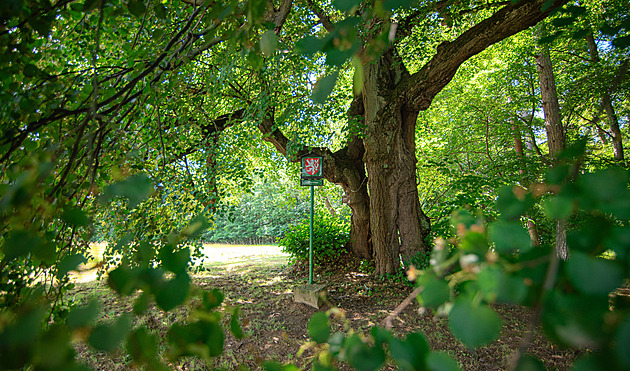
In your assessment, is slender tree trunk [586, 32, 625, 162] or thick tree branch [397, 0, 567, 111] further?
slender tree trunk [586, 32, 625, 162]

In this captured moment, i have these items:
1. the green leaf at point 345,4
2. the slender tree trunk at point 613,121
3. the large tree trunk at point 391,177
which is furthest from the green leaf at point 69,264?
the slender tree trunk at point 613,121

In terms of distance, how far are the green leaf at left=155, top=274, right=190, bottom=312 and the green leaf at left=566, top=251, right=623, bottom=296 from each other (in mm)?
451

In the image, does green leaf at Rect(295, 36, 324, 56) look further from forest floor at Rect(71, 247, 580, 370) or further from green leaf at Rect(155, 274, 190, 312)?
forest floor at Rect(71, 247, 580, 370)

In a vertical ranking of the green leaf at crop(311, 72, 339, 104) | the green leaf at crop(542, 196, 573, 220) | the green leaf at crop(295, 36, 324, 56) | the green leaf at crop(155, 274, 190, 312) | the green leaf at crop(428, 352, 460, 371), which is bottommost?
the green leaf at crop(428, 352, 460, 371)

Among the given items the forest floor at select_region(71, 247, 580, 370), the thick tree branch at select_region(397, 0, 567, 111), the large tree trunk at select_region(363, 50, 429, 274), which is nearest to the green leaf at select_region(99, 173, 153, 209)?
the forest floor at select_region(71, 247, 580, 370)

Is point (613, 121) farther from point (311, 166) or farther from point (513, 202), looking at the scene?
point (513, 202)

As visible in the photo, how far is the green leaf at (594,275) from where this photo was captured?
32 centimetres

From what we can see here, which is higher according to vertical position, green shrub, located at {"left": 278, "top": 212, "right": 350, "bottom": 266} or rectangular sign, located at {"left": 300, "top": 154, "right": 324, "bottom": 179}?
rectangular sign, located at {"left": 300, "top": 154, "right": 324, "bottom": 179}

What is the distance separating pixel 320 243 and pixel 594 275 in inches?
233

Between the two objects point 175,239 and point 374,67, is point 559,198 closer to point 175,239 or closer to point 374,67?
point 175,239

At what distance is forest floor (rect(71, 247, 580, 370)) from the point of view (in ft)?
8.87

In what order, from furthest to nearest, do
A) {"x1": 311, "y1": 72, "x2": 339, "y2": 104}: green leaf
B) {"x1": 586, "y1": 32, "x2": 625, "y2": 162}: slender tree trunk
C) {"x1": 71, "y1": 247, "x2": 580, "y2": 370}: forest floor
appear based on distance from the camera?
{"x1": 586, "y1": 32, "x2": 625, "y2": 162}: slender tree trunk < {"x1": 71, "y1": 247, "x2": 580, "y2": 370}: forest floor < {"x1": 311, "y1": 72, "x2": 339, "y2": 104}: green leaf

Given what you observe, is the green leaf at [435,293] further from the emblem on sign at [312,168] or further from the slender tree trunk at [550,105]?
the slender tree trunk at [550,105]

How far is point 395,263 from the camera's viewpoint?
4.90m
